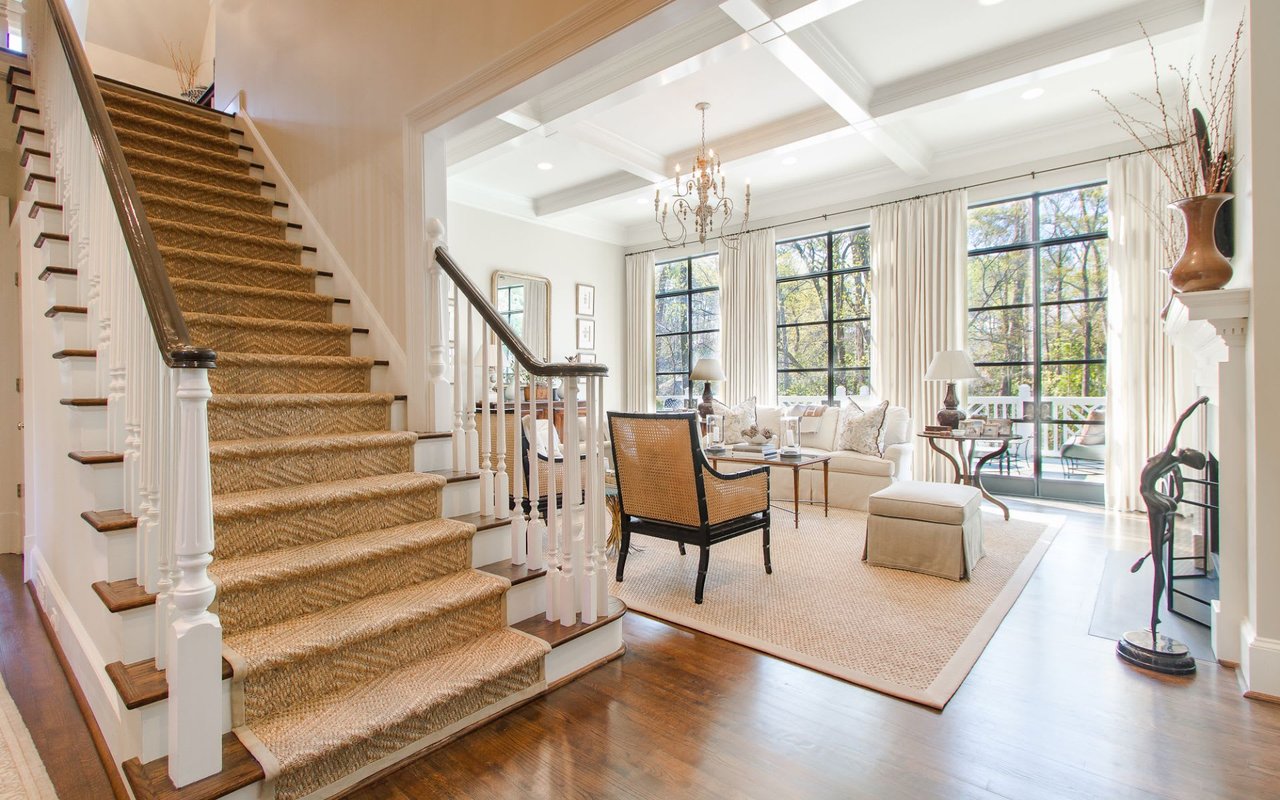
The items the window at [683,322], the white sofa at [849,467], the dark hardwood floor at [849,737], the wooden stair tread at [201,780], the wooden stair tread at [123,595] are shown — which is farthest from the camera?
the window at [683,322]

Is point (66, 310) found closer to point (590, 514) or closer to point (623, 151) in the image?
point (590, 514)

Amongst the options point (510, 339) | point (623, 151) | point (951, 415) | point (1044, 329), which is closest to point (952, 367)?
point (951, 415)

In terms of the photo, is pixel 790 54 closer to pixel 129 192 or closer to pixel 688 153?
pixel 688 153

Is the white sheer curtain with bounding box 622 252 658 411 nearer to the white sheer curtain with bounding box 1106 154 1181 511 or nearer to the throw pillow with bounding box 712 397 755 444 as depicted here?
the throw pillow with bounding box 712 397 755 444

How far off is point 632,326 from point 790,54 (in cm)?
494

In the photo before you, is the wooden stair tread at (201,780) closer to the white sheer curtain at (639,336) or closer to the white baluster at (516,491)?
the white baluster at (516,491)

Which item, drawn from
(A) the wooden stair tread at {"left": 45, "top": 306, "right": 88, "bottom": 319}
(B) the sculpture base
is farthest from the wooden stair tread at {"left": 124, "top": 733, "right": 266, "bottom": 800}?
(B) the sculpture base

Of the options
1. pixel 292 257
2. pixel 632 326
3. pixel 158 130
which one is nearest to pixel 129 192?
pixel 292 257

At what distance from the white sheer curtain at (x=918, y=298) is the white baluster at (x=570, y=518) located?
474cm

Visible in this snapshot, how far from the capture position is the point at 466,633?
2201mm

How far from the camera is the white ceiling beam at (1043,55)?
3.62 meters

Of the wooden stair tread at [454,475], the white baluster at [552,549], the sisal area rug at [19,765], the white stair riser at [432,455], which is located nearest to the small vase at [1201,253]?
the white baluster at [552,549]

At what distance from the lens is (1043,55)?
13.2 ft

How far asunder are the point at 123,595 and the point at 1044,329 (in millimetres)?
6569
